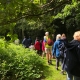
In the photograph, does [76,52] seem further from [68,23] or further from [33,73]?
[68,23]

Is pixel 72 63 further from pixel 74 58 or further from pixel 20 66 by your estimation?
pixel 20 66

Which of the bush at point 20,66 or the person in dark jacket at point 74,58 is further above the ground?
the person in dark jacket at point 74,58

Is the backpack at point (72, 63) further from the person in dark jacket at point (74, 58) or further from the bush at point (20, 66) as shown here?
the bush at point (20, 66)

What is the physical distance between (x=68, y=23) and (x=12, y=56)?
12885 mm

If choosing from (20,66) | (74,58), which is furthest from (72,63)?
(20,66)

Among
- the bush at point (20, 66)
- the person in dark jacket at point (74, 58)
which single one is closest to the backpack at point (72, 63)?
the person in dark jacket at point (74, 58)

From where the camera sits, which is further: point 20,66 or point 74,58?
point 20,66

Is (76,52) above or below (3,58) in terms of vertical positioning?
above

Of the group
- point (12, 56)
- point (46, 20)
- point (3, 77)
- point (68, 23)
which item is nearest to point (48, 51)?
point (12, 56)

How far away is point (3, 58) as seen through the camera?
1063 centimetres

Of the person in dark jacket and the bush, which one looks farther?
the bush

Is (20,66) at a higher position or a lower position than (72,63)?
lower

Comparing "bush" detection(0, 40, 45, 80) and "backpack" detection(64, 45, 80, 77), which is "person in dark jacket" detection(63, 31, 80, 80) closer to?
"backpack" detection(64, 45, 80, 77)

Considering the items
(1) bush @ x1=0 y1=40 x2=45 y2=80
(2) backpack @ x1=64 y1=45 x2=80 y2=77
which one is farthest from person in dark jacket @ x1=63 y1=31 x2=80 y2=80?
(1) bush @ x1=0 y1=40 x2=45 y2=80
